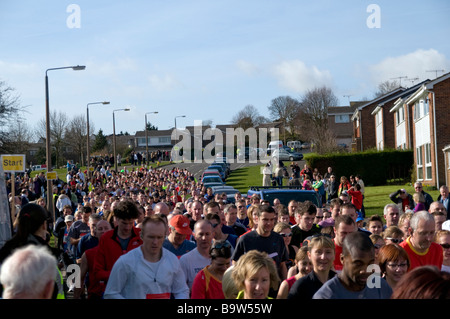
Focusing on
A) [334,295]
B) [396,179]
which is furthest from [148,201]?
[396,179]

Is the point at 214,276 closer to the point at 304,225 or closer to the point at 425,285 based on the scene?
the point at 425,285

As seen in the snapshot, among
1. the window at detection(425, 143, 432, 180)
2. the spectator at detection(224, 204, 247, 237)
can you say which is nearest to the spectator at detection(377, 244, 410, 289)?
the spectator at detection(224, 204, 247, 237)

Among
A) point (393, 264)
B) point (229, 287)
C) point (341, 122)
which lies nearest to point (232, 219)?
point (393, 264)

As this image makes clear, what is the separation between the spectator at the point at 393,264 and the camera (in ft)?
18.7

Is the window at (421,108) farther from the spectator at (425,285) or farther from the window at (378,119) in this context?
the spectator at (425,285)

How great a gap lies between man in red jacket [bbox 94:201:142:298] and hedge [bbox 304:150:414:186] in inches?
1477

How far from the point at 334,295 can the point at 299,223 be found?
16.1 feet

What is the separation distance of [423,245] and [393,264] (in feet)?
3.83

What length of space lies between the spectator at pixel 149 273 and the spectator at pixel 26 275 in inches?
80.3

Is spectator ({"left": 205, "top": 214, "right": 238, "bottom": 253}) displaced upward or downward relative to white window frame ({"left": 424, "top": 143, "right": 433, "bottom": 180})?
downward

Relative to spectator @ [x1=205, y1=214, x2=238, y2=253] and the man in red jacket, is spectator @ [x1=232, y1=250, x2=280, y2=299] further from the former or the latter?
spectator @ [x1=205, y1=214, x2=238, y2=253]

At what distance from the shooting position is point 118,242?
713cm

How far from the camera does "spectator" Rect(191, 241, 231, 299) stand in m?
5.72
